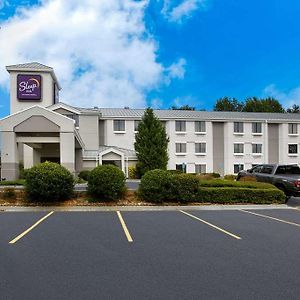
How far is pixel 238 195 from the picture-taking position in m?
18.9

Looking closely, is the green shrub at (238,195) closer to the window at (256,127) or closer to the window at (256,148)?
the window at (256,148)

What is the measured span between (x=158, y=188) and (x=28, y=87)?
1493 inches

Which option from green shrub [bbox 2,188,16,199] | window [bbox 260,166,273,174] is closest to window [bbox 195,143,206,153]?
window [bbox 260,166,273,174]

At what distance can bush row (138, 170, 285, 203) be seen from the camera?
18.4 m

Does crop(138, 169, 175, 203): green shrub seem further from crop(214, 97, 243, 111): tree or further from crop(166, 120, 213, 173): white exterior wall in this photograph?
crop(214, 97, 243, 111): tree

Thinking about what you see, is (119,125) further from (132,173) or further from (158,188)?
(158,188)

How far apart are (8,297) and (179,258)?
11.2 feet

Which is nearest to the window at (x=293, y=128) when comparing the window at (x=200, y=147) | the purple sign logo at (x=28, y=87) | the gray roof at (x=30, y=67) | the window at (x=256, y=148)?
the window at (x=256, y=148)

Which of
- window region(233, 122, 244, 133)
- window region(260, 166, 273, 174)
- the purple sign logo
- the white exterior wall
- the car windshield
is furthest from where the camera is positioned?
window region(233, 122, 244, 133)

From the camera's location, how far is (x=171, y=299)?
16.8 ft

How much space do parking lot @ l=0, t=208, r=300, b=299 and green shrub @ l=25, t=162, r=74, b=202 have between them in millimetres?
4502

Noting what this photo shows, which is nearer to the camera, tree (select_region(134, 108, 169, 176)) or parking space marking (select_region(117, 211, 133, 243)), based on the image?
parking space marking (select_region(117, 211, 133, 243))

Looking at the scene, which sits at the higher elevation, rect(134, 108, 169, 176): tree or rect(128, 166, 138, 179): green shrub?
rect(134, 108, 169, 176): tree

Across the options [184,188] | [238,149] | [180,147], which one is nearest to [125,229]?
[184,188]
